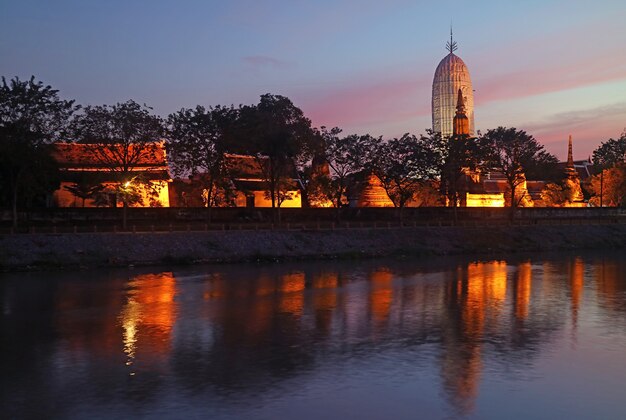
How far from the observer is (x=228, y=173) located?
65812 mm

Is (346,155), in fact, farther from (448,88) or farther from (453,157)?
(448,88)

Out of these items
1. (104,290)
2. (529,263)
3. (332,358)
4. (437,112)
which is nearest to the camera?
(332,358)

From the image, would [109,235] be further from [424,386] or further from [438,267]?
[424,386]

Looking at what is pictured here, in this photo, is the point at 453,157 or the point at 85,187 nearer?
the point at 85,187

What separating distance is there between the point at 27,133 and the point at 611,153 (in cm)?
11998

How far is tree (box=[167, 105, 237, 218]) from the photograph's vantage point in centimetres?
6359

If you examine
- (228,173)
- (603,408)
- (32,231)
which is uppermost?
(228,173)

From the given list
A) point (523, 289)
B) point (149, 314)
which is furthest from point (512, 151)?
point (149, 314)

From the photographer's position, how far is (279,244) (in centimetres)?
5697

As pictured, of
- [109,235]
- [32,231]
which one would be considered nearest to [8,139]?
[32,231]

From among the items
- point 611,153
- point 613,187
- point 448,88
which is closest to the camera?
point 613,187

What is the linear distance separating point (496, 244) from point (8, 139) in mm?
47040

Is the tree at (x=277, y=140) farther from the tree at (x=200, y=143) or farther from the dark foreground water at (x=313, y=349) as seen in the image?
the dark foreground water at (x=313, y=349)

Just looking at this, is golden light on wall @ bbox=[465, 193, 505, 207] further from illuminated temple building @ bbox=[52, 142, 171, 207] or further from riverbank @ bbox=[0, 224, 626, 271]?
illuminated temple building @ bbox=[52, 142, 171, 207]
